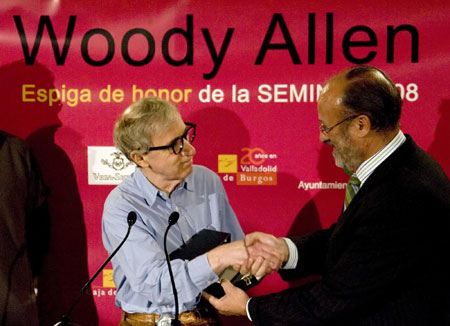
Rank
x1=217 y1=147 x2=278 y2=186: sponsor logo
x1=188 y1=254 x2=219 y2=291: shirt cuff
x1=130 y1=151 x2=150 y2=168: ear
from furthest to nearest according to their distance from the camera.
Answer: x1=217 y1=147 x2=278 y2=186: sponsor logo
x1=130 y1=151 x2=150 y2=168: ear
x1=188 y1=254 x2=219 y2=291: shirt cuff

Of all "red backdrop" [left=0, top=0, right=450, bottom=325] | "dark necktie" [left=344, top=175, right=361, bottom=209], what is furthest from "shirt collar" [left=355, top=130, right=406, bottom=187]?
"red backdrop" [left=0, top=0, right=450, bottom=325]

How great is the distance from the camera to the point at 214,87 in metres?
2.99

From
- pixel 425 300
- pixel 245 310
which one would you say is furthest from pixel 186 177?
pixel 425 300

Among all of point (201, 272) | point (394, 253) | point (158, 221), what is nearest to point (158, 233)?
point (158, 221)

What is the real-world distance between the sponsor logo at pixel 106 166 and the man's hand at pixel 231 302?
1.09 metres

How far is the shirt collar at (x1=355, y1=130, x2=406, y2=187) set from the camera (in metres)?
1.90

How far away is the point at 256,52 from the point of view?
9.64 ft

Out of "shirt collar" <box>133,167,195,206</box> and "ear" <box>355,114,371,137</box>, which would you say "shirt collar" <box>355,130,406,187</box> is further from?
"shirt collar" <box>133,167,195,206</box>

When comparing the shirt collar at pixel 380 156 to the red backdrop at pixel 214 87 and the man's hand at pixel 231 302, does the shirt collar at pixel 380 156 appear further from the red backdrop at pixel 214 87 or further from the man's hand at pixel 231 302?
the red backdrop at pixel 214 87

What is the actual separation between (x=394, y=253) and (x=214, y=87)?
156cm

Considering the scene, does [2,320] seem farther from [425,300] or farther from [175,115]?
[425,300]

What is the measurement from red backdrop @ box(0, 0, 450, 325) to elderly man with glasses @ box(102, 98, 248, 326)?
27.4 inches

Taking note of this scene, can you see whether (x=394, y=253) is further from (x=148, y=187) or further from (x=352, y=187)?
(x=148, y=187)

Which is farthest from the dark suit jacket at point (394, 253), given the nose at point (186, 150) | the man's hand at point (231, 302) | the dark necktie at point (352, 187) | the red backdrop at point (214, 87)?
the red backdrop at point (214, 87)
